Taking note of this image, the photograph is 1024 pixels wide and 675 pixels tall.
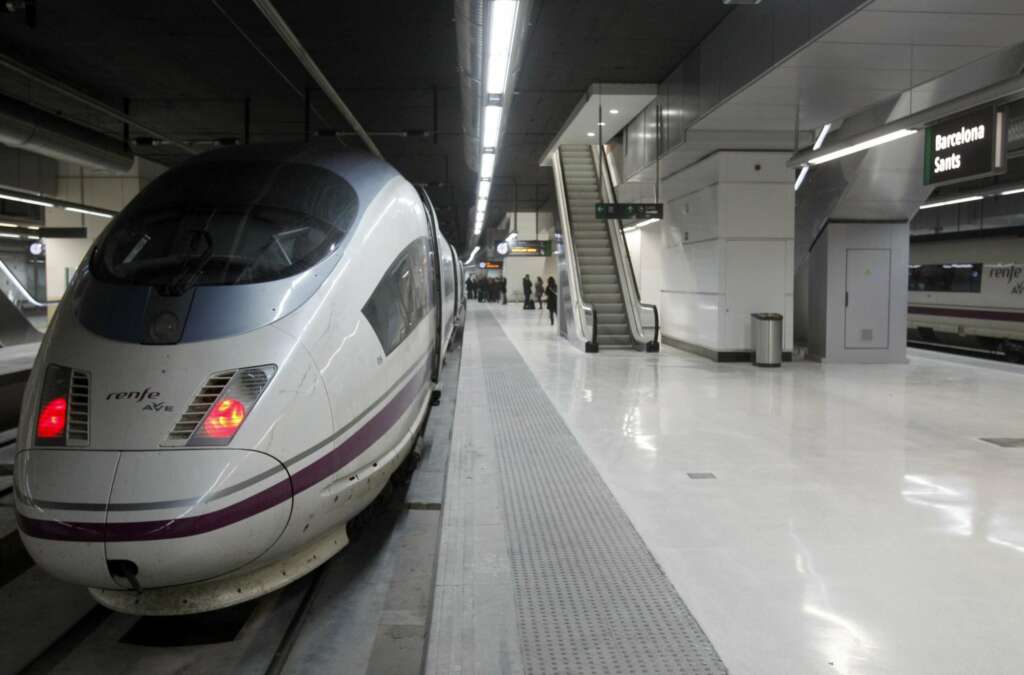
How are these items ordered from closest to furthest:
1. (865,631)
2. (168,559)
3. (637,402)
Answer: (168,559) → (865,631) → (637,402)

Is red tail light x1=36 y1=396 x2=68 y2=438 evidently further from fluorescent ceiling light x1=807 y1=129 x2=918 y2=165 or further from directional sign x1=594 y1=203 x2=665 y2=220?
directional sign x1=594 y1=203 x2=665 y2=220

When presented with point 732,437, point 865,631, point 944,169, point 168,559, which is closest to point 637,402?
point 732,437

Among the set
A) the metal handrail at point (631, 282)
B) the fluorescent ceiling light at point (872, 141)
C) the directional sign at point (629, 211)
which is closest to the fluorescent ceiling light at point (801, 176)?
the directional sign at point (629, 211)

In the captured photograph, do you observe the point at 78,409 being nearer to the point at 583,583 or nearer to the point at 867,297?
the point at 583,583

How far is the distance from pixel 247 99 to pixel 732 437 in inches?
440

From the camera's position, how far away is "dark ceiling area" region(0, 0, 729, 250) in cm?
980

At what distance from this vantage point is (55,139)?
13.3 meters

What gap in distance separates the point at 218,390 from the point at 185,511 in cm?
51

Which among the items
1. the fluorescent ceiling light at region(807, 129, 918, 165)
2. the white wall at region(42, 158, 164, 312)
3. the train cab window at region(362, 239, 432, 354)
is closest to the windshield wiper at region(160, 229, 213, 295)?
the train cab window at region(362, 239, 432, 354)

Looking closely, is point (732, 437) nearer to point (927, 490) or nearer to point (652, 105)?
point (927, 490)

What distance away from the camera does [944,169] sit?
7.65 metres

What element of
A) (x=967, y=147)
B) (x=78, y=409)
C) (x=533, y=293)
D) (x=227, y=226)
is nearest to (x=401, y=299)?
(x=227, y=226)

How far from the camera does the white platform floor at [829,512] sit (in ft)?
10.8

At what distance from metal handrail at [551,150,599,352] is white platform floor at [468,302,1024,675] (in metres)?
4.50
